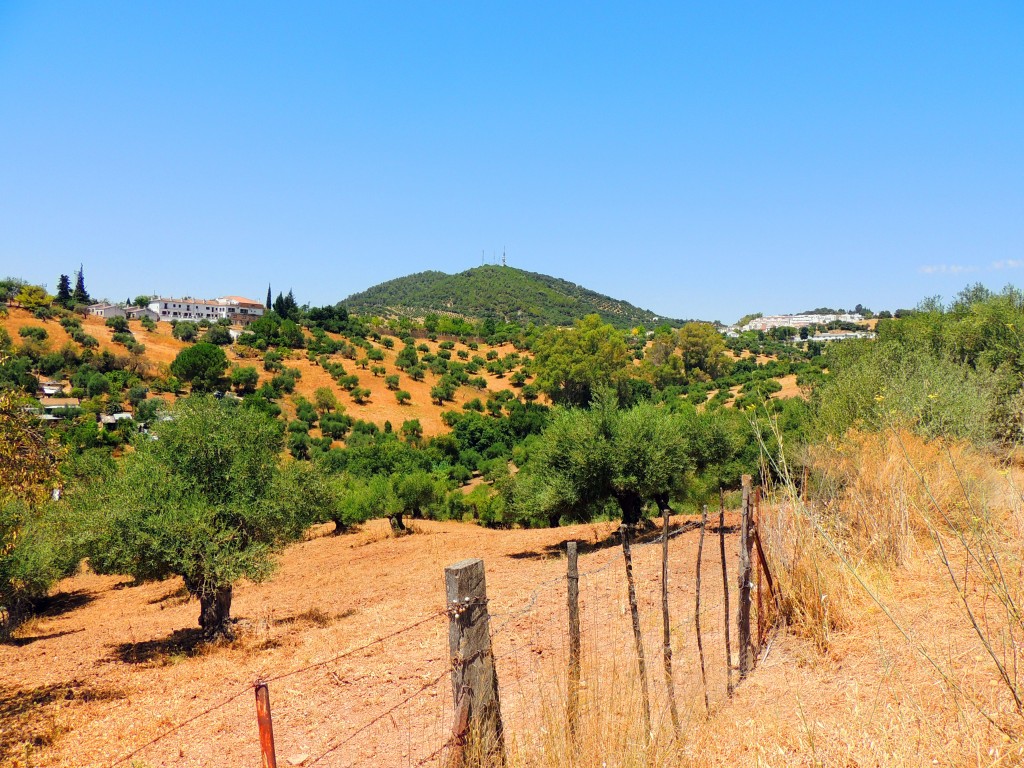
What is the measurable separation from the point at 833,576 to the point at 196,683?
→ 9969 mm

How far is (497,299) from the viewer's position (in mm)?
145000

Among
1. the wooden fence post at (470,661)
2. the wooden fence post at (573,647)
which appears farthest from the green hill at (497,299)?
the wooden fence post at (470,661)

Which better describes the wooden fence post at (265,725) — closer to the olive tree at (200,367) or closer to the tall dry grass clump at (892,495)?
the tall dry grass clump at (892,495)

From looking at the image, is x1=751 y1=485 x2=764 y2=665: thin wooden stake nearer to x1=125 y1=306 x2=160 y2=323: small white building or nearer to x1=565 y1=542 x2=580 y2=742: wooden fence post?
x1=565 y1=542 x2=580 y2=742: wooden fence post

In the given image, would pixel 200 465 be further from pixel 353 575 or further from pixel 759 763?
pixel 759 763

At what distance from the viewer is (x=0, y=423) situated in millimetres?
9086

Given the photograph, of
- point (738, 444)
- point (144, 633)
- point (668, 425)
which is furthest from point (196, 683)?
point (738, 444)

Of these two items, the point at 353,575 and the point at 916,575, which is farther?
the point at 353,575

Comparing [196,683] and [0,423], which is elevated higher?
[0,423]

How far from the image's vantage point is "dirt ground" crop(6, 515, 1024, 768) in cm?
443

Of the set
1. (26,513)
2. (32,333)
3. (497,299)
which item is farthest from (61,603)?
(497,299)

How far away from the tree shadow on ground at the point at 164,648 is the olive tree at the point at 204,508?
1.69 feet

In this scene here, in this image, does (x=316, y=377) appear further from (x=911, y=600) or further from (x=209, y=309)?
(x=911, y=600)

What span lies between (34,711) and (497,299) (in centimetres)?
13693
